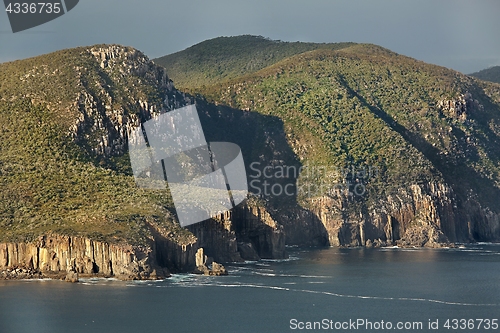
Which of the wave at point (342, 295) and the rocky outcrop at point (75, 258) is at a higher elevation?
the rocky outcrop at point (75, 258)

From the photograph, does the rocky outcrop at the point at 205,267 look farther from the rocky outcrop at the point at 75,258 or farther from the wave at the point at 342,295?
the rocky outcrop at the point at 75,258

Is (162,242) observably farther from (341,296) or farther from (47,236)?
(341,296)

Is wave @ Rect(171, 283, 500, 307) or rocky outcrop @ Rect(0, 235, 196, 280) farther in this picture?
rocky outcrop @ Rect(0, 235, 196, 280)

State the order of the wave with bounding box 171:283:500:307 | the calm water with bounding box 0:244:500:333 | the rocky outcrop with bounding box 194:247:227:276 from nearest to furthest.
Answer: the calm water with bounding box 0:244:500:333 < the wave with bounding box 171:283:500:307 < the rocky outcrop with bounding box 194:247:227:276

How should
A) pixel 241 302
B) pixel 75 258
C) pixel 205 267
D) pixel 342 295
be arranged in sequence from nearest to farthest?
pixel 241 302, pixel 342 295, pixel 75 258, pixel 205 267

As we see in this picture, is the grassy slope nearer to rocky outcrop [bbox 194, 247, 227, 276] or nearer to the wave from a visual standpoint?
rocky outcrop [bbox 194, 247, 227, 276]

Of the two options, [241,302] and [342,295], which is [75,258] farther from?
[342,295]

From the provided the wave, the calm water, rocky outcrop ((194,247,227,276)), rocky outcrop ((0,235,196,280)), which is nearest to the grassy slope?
rocky outcrop ((0,235,196,280))

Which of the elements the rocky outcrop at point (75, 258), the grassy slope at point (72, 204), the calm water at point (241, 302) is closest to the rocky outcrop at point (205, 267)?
the calm water at point (241, 302)

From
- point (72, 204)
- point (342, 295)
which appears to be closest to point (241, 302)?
point (342, 295)
